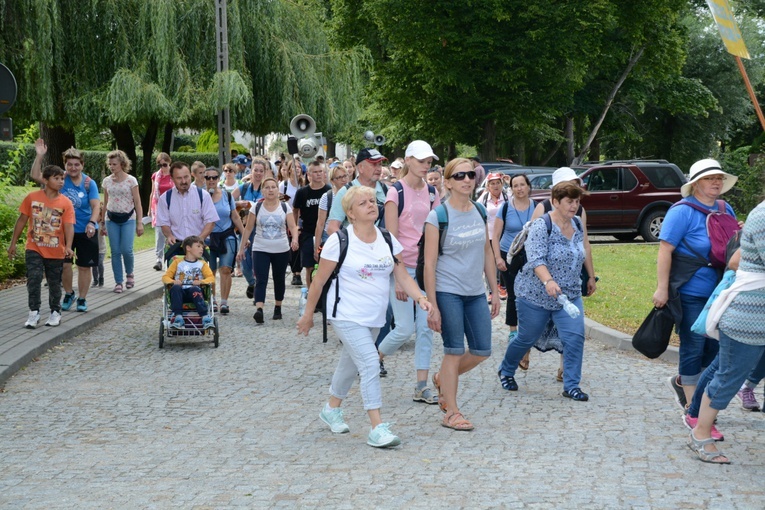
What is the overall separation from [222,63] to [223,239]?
1200cm

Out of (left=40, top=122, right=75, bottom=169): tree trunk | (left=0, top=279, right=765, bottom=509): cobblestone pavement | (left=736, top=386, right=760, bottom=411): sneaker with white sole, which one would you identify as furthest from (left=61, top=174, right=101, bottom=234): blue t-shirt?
(left=40, top=122, right=75, bottom=169): tree trunk

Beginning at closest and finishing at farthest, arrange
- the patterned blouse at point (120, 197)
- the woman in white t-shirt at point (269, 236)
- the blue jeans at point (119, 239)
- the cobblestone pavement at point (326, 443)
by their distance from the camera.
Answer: the cobblestone pavement at point (326, 443), the woman in white t-shirt at point (269, 236), the patterned blouse at point (120, 197), the blue jeans at point (119, 239)

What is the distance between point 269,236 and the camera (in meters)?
12.2

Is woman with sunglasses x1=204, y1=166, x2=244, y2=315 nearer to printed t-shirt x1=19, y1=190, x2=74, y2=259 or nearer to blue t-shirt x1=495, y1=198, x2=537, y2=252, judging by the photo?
printed t-shirt x1=19, y1=190, x2=74, y2=259

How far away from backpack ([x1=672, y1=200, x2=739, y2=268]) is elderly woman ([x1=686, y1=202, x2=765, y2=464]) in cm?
74

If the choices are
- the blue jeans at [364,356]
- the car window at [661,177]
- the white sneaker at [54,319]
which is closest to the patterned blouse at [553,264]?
the blue jeans at [364,356]

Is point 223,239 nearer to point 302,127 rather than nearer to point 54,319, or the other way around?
point 54,319

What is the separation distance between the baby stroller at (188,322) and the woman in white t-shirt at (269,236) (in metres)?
1.43

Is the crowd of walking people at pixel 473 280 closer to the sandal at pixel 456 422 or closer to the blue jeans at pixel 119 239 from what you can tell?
the sandal at pixel 456 422

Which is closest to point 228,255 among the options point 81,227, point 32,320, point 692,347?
point 81,227

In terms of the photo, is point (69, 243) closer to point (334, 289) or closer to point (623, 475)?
point (334, 289)

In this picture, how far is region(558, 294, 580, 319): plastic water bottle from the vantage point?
296 inches

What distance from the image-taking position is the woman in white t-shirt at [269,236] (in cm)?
1222

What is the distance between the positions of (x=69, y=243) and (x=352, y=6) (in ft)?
109
